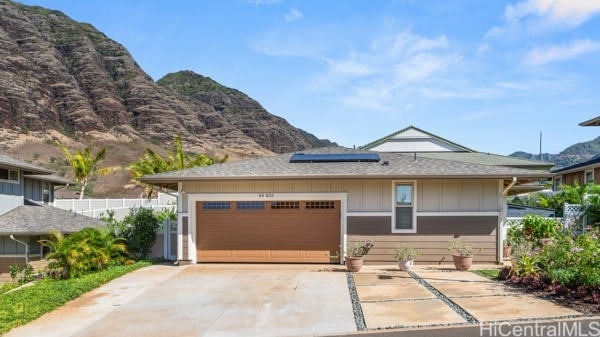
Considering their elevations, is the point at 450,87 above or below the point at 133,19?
below

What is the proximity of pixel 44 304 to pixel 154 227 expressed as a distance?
6.08 metres

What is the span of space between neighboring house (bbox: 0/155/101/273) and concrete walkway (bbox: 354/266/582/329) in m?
11.8

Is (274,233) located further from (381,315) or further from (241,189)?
(381,315)

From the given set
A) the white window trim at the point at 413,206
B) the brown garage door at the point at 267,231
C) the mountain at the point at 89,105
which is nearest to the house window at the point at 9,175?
the brown garage door at the point at 267,231

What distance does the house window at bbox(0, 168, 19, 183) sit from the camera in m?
17.2

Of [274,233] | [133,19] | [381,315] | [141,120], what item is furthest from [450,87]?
[141,120]

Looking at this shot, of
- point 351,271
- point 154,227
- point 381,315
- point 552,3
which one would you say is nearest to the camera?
point 381,315

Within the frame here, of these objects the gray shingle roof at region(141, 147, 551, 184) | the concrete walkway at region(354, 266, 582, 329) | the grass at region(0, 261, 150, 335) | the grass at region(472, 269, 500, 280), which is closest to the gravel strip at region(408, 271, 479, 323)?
the concrete walkway at region(354, 266, 582, 329)

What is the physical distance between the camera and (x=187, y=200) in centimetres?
1460

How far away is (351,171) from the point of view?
1402 cm

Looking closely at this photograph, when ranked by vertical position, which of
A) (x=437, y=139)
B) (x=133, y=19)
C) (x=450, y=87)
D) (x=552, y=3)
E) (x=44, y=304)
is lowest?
(x=44, y=304)

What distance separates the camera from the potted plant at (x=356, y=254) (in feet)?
42.2

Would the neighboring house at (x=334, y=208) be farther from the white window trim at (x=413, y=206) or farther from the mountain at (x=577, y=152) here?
the mountain at (x=577, y=152)

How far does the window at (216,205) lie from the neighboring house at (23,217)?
573cm
